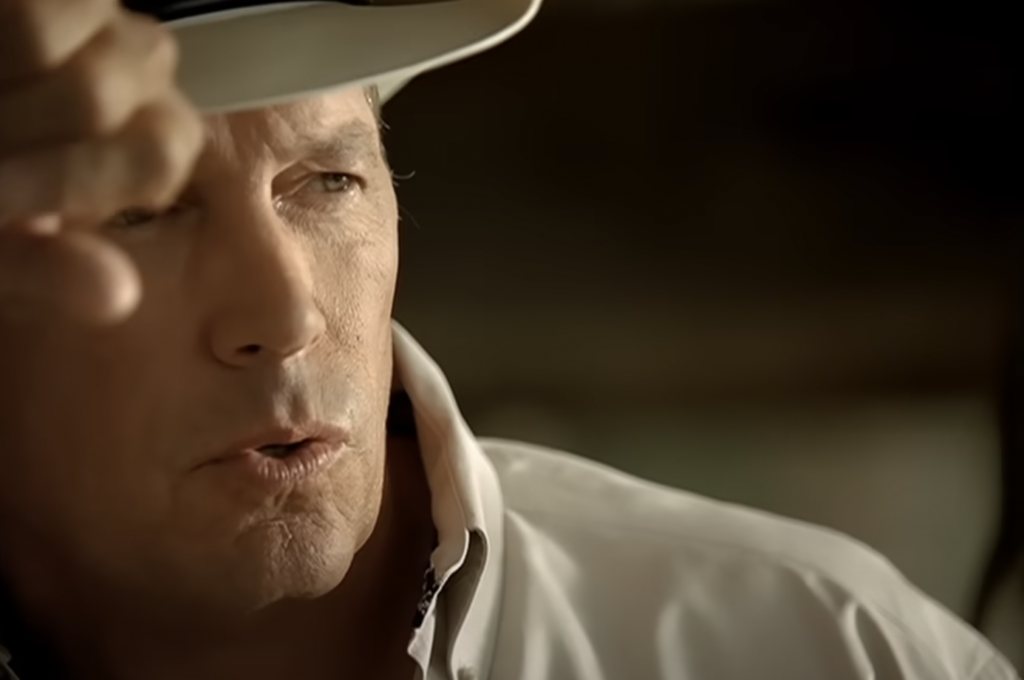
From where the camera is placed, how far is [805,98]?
1090 millimetres

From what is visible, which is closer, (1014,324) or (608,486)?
(608,486)

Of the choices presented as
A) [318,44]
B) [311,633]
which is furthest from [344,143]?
[311,633]

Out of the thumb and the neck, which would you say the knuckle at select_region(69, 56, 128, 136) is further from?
the neck

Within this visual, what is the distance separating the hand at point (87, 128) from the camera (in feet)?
1.37

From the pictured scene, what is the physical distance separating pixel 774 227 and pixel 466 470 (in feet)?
1.40

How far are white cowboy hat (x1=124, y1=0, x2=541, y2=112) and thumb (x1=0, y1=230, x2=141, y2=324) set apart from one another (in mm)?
129

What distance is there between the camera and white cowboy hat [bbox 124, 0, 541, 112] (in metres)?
0.58

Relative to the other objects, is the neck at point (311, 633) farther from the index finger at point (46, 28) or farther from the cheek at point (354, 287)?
the index finger at point (46, 28)

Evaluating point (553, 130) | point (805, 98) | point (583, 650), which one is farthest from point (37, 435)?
point (805, 98)

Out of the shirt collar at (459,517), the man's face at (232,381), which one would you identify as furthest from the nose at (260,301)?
the shirt collar at (459,517)

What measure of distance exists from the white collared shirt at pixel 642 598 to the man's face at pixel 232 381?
7 centimetres

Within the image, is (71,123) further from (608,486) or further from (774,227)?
(774,227)

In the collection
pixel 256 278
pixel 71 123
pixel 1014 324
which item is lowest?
pixel 1014 324

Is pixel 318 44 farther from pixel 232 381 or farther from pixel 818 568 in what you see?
pixel 818 568
